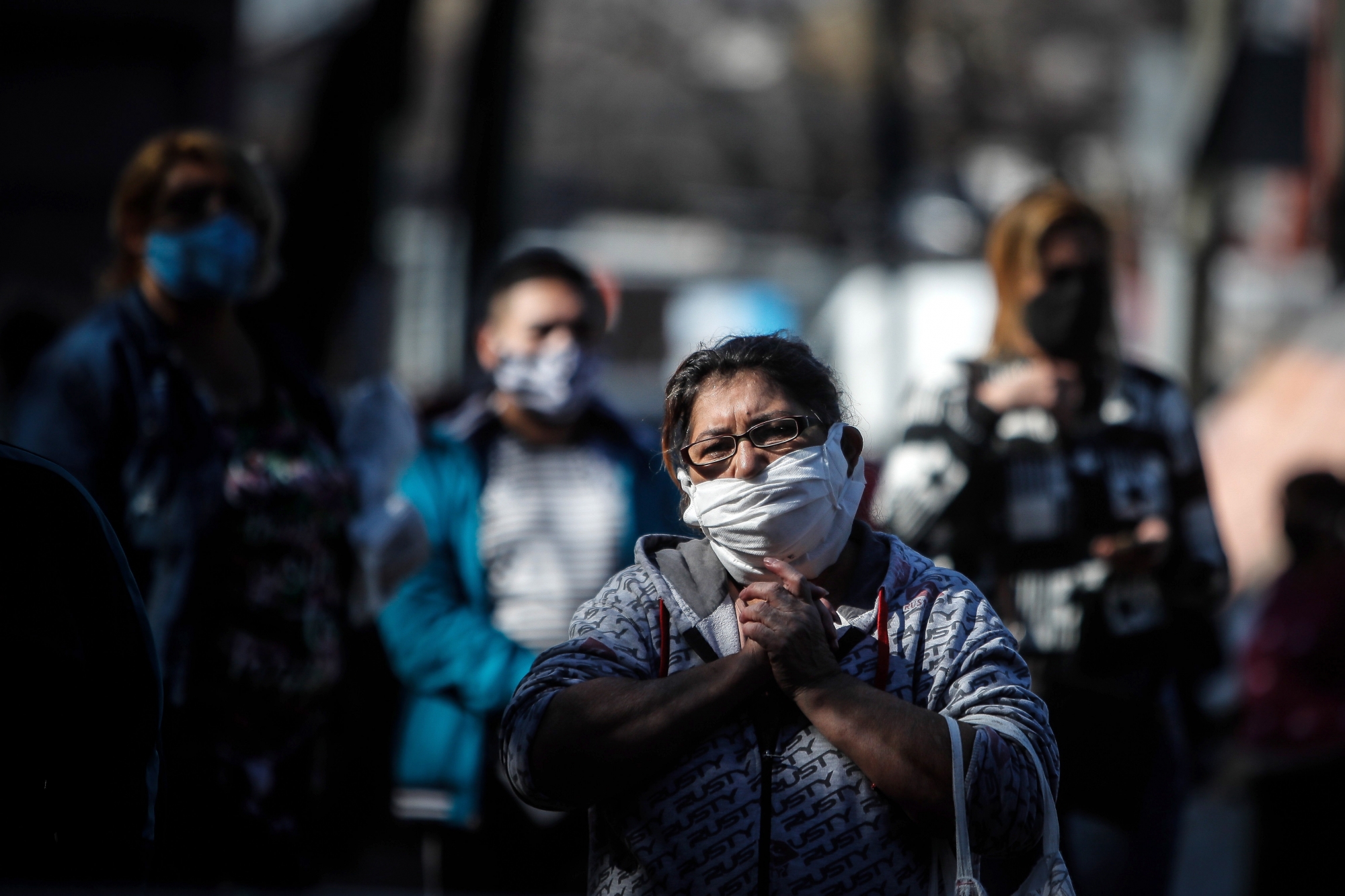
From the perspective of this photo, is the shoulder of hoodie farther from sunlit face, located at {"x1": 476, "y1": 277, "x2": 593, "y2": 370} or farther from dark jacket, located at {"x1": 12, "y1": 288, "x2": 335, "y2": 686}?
sunlit face, located at {"x1": 476, "y1": 277, "x2": 593, "y2": 370}

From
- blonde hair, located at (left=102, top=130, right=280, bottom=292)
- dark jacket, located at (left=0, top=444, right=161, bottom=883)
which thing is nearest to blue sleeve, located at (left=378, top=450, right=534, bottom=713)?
blonde hair, located at (left=102, top=130, right=280, bottom=292)

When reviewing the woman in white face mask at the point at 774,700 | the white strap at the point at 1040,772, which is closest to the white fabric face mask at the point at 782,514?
the woman in white face mask at the point at 774,700

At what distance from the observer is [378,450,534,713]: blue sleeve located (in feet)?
12.7

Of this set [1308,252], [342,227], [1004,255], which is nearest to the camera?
[1004,255]

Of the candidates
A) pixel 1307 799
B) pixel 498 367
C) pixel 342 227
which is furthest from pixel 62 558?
pixel 342 227

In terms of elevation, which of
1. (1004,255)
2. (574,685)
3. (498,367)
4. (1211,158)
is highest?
(1211,158)

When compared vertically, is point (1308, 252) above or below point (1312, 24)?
below

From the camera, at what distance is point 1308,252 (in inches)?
782

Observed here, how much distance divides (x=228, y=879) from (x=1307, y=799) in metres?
4.00

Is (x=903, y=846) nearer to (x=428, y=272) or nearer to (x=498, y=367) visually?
(x=498, y=367)

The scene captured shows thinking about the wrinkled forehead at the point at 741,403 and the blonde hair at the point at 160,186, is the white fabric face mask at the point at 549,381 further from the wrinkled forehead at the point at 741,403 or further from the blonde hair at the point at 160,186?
the wrinkled forehead at the point at 741,403

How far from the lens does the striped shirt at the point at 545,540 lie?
4.04m

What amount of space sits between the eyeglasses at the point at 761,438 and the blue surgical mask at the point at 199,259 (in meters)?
1.72

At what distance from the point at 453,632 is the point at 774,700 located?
1875 mm
